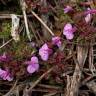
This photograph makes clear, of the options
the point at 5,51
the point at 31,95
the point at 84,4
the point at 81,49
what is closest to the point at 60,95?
the point at 31,95

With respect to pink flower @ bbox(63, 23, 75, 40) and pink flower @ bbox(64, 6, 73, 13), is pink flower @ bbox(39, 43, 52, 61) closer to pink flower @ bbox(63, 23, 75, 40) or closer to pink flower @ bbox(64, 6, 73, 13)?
pink flower @ bbox(63, 23, 75, 40)

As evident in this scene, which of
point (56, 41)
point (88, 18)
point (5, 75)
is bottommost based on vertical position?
point (5, 75)

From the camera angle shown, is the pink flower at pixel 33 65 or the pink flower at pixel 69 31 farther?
the pink flower at pixel 69 31

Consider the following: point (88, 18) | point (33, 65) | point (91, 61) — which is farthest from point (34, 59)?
point (88, 18)

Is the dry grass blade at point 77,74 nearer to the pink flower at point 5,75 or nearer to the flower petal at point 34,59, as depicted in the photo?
the flower petal at point 34,59

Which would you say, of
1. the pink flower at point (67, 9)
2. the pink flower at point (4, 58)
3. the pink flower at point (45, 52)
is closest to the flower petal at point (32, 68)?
the pink flower at point (45, 52)

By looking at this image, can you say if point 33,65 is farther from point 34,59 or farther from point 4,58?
point 4,58
